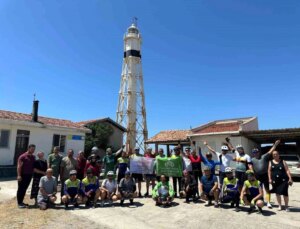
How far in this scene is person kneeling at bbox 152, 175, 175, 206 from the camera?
28.1 ft

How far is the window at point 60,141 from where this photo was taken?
824 inches

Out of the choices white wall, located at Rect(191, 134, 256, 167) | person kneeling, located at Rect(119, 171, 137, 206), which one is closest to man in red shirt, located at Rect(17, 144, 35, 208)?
person kneeling, located at Rect(119, 171, 137, 206)

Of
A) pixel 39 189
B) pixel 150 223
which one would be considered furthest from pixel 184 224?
pixel 39 189

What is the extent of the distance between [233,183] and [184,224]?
2.27m

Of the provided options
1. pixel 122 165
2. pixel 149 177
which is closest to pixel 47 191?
pixel 122 165

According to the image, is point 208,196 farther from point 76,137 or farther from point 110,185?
point 76,137

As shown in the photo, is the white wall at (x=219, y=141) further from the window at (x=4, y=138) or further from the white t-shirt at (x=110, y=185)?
the window at (x=4, y=138)

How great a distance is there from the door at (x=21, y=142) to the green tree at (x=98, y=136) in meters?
6.85

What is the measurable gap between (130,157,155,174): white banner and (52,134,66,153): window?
12.1 m

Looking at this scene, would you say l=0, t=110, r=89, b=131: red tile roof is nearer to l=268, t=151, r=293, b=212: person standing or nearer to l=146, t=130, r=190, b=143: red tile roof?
l=146, t=130, r=190, b=143: red tile roof

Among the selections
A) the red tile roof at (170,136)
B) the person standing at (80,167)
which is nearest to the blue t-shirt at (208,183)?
the person standing at (80,167)

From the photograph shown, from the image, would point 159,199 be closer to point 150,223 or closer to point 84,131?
point 150,223

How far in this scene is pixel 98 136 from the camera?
2589 centimetres

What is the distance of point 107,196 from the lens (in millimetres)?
9008
